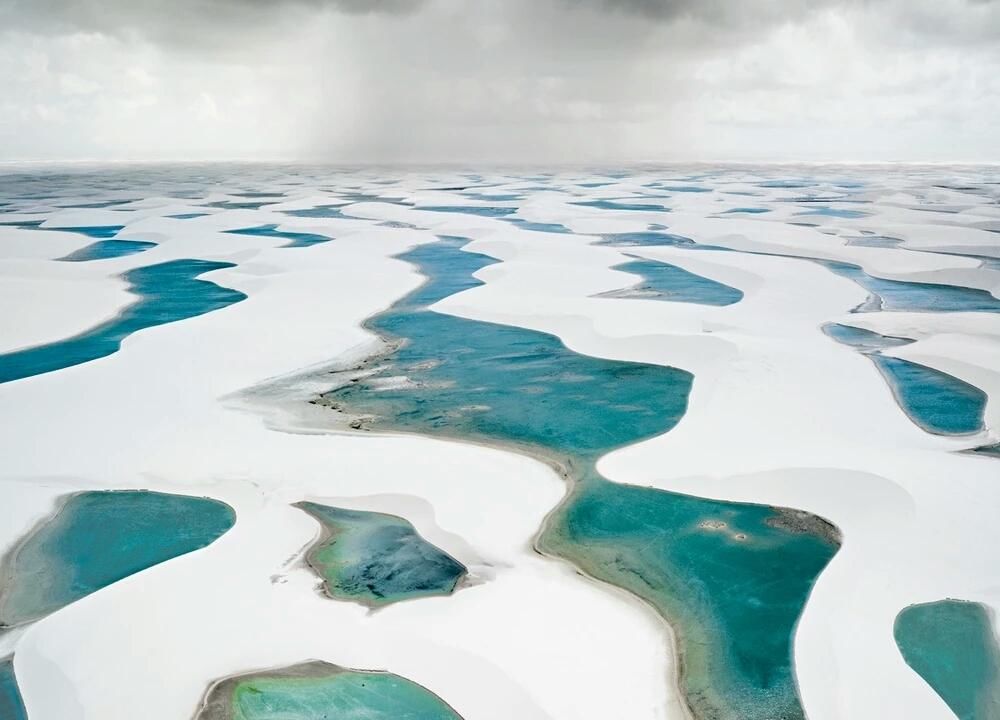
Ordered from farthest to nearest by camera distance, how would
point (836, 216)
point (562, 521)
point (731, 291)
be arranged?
point (836, 216)
point (731, 291)
point (562, 521)

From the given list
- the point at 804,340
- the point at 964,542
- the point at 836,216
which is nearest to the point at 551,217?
the point at 836,216

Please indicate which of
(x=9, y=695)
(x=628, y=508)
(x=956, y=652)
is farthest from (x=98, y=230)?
Result: (x=956, y=652)

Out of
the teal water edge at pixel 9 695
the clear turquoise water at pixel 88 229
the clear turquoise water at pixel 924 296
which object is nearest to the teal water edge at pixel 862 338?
the clear turquoise water at pixel 924 296

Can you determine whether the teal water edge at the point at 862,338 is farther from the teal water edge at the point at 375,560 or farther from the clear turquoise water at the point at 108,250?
the clear turquoise water at the point at 108,250

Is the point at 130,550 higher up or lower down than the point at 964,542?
→ lower down

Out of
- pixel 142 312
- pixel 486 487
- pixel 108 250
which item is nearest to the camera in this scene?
pixel 486 487

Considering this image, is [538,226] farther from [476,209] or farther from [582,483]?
[582,483]

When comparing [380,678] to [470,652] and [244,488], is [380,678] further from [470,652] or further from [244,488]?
[244,488]

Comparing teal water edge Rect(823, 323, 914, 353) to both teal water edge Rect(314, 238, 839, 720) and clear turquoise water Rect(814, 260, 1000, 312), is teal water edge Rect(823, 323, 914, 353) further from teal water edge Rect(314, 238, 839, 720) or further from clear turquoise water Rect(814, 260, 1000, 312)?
teal water edge Rect(314, 238, 839, 720)
